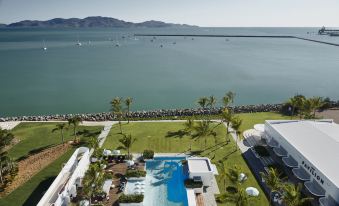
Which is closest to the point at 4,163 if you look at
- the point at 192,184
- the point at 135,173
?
the point at 135,173

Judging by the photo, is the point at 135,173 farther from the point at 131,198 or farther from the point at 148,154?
the point at 131,198

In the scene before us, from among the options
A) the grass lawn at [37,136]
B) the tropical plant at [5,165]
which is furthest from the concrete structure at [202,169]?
the tropical plant at [5,165]

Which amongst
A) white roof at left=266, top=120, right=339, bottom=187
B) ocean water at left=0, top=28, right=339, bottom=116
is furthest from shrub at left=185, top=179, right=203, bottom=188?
ocean water at left=0, top=28, right=339, bottom=116

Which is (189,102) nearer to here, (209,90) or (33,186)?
(209,90)

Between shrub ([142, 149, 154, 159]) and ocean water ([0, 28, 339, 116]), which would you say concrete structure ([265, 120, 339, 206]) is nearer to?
shrub ([142, 149, 154, 159])

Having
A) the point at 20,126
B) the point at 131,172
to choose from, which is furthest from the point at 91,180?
the point at 20,126
